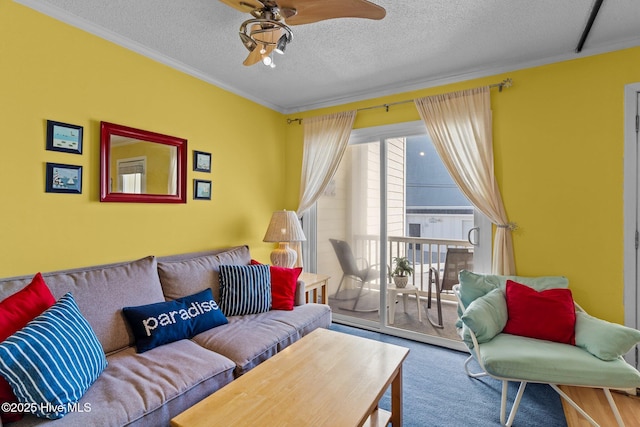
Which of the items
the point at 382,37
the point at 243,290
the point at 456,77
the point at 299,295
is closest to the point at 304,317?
the point at 299,295

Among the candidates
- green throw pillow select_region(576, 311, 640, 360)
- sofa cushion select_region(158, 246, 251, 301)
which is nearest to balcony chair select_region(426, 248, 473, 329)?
green throw pillow select_region(576, 311, 640, 360)

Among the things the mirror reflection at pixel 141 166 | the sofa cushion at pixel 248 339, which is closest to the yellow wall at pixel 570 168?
the sofa cushion at pixel 248 339

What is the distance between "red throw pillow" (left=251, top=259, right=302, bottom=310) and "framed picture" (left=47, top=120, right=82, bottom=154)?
1.66 m

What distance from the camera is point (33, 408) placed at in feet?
3.81

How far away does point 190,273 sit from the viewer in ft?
7.55

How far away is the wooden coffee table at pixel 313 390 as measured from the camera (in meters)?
1.20

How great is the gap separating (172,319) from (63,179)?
1.15 meters

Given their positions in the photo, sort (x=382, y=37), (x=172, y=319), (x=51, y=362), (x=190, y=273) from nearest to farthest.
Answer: (x=51, y=362), (x=172, y=319), (x=382, y=37), (x=190, y=273)

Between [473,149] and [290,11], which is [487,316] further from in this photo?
[290,11]

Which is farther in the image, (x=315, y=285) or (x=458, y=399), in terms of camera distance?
(x=315, y=285)

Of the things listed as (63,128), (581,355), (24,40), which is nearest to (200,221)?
(63,128)

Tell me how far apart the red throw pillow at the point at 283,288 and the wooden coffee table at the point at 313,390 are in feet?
2.13

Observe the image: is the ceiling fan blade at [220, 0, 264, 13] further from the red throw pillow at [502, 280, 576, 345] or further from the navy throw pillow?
the red throw pillow at [502, 280, 576, 345]

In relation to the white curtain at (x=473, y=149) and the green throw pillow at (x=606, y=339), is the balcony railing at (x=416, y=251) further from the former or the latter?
the green throw pillow at (x=606, y=339)
